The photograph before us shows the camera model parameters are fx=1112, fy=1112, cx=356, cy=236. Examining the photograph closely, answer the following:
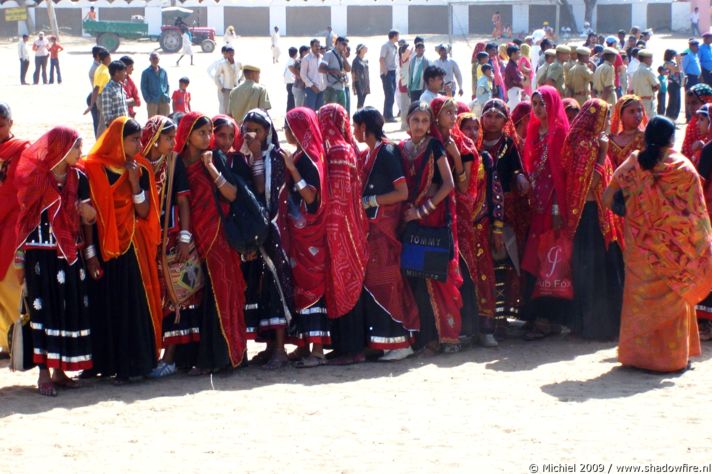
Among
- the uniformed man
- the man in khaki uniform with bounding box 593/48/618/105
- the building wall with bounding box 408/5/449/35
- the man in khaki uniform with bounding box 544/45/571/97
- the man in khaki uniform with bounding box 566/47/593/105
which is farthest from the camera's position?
the building wall with bounding box 408/5/449/35

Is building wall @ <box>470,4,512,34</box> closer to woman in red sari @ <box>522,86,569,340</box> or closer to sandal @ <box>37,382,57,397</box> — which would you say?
woman in red sari @ <box>522,86,569,340</box>

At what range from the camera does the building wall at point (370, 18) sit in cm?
5209

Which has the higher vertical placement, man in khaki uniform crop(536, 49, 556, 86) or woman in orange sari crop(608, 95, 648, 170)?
man in khaki uniform crop(536, 49, 556, 86)

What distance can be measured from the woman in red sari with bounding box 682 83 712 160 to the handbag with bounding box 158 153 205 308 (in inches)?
133

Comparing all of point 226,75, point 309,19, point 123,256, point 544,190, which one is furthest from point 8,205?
point 309,19

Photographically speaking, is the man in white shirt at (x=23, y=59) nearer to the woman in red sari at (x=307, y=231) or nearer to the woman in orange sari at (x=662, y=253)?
the woman in red sari at (x=307, y=231)

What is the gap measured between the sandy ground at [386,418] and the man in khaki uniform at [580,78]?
8676 millimetres

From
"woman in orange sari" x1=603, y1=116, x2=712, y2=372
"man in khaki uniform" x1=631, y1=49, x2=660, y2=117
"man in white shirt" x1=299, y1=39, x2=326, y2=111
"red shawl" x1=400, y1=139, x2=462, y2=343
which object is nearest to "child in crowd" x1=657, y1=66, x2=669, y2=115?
"man in khaki uniform" x1=631, y1=49, x2=660, y2=117

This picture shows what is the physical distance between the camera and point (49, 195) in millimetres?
6059

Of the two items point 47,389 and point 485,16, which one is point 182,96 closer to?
point 47,389

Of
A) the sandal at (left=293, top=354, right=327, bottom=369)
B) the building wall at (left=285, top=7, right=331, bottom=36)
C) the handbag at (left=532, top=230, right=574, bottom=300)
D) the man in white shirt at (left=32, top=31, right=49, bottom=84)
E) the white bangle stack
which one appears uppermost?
the building wall at (left=285, top=7, right=331, bottom=36)

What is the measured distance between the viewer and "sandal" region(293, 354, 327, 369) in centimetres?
678

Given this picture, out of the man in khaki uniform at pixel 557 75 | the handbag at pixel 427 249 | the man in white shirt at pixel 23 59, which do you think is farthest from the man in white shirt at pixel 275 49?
the handbag at pixel 427 249

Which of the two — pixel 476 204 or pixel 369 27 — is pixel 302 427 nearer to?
pixel 476 204
